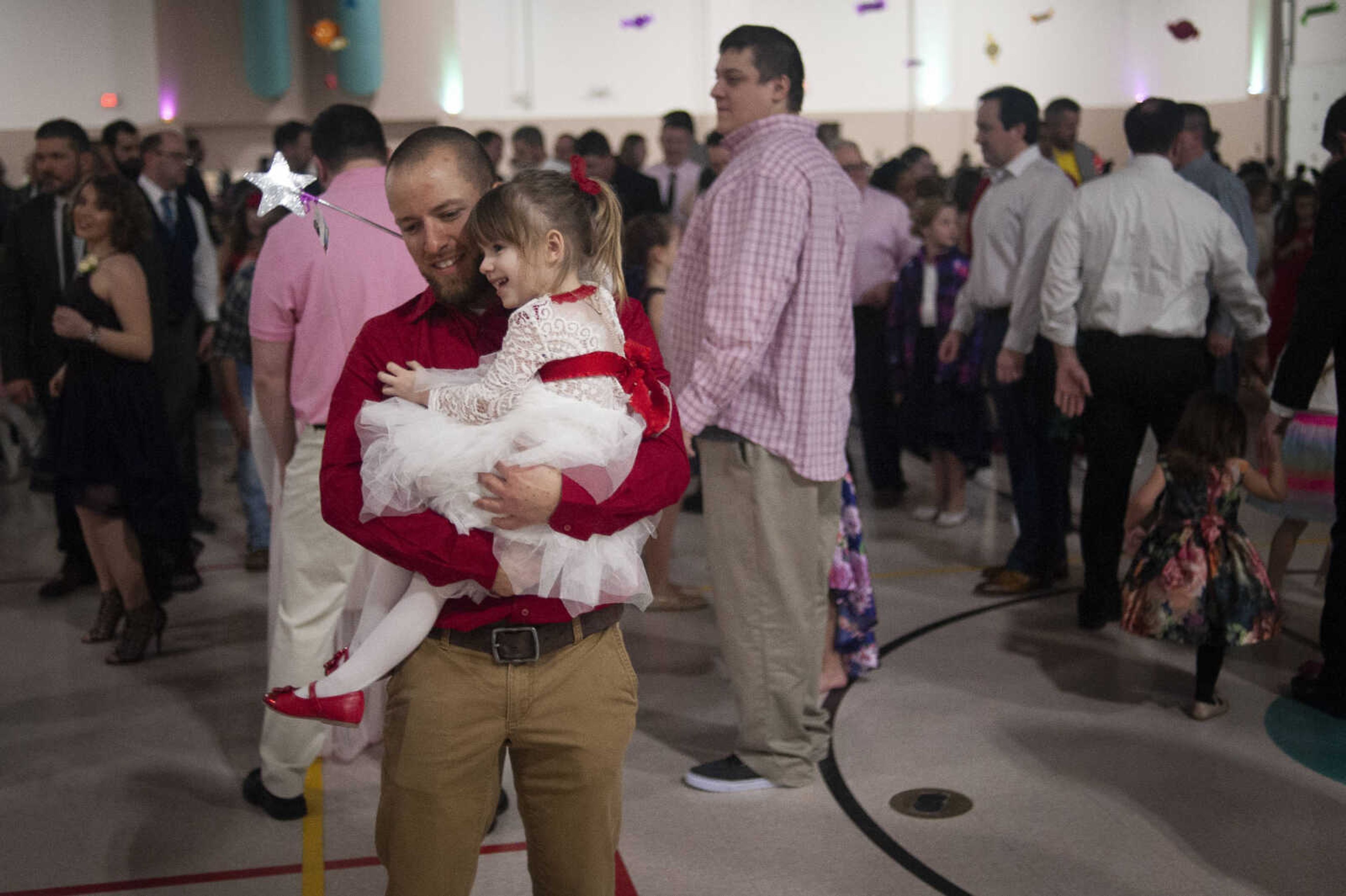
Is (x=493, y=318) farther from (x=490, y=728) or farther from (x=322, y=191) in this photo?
(x=322, y=191)

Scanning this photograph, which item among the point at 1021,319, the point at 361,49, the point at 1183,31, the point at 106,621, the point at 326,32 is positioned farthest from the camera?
the point at 361,49

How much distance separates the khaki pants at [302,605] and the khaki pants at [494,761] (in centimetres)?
128

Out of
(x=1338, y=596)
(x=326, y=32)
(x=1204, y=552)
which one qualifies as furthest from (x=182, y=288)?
(x=326, y=32)

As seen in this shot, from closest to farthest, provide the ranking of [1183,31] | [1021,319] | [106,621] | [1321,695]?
[1321,695] < [106,621] < [1021,319] < [1183,31]

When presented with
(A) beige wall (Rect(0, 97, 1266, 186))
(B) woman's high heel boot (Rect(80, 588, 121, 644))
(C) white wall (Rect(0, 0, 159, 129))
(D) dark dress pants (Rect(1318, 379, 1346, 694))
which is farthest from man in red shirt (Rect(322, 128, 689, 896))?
(C) white wall (Rect(0, 0, 159, 129))

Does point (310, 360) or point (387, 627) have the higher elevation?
point (310, 360)

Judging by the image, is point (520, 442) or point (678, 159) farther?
point (678, 159)

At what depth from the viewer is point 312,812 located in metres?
3.23

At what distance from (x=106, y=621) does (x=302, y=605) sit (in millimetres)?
1973

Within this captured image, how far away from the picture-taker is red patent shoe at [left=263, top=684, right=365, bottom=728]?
1836 mm

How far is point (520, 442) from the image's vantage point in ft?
5.59

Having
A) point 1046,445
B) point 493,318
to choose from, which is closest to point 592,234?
point 493,318

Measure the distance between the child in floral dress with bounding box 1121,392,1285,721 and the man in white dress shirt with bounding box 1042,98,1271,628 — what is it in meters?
0.47

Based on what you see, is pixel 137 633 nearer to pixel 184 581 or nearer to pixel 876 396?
pixel 184 581
